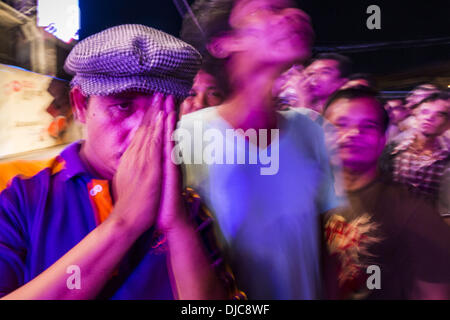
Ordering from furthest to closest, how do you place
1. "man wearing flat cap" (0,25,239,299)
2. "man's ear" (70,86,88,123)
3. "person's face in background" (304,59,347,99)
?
"person's face in background" (304,59,347,99) < "man's ear" (70,86,88,123) < "man wearing flat cap" (0,25,239,299)

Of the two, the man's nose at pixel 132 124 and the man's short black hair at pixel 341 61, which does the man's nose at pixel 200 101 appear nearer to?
the man's nose at pixel 132 124

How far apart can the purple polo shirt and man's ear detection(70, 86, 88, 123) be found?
12 centimetres

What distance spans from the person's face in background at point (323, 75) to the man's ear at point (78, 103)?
3.12ft

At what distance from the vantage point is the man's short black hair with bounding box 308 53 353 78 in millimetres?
1699

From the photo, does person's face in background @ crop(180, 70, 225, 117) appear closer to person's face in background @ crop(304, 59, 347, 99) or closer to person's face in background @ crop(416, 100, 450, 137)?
person's face in background @ crop(304, 59, 347, 99)

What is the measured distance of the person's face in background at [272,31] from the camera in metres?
1.65

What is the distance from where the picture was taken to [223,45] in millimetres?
1656

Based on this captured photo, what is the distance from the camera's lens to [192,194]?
5.33 feet

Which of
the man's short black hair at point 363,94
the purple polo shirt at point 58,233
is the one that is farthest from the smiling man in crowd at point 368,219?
the purple polo shirt at point 58,233

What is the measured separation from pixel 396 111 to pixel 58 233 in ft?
4.98

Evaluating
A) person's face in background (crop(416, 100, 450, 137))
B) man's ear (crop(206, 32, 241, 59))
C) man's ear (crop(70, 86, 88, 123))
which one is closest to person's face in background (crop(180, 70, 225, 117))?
man's ear (crop(206, 32, 241, 59))

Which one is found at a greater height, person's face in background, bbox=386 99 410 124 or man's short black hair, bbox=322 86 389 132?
man's short black hair, bbox=322 86 389 132
